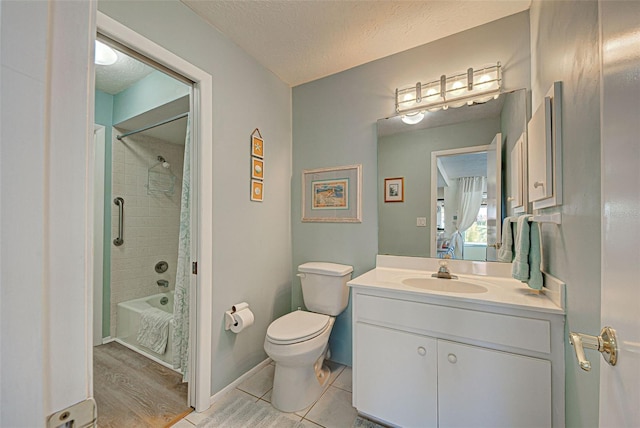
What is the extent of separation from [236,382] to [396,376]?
1.14 m

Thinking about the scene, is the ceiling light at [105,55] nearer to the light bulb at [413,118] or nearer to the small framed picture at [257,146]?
the small framed picture at [257,146]

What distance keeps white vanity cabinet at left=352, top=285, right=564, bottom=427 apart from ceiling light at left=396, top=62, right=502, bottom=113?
1.32 meters

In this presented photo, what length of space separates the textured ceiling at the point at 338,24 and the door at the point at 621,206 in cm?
128

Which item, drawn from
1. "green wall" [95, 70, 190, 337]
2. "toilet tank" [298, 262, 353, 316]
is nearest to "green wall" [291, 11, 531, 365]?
"toilet tank" [298, 262, 353, 316]

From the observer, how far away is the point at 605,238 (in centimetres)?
57

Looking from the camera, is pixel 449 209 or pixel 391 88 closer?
pixel 449 209

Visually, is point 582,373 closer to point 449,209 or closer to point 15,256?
point 449,209

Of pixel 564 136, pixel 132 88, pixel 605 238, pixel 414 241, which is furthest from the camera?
pixel 132 88

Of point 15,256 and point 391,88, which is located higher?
point 391,88

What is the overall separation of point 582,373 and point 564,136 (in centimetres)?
88

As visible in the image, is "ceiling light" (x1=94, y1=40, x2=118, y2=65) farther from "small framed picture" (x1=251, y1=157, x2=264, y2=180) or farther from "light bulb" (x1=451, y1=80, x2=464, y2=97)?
"light bulb" (x1=451, y1=80, x2=464, y2=97)

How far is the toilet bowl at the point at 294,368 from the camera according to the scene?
5.16 feet

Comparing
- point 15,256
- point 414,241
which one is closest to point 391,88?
point 414,241

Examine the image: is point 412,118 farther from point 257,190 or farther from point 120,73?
point 120,73
